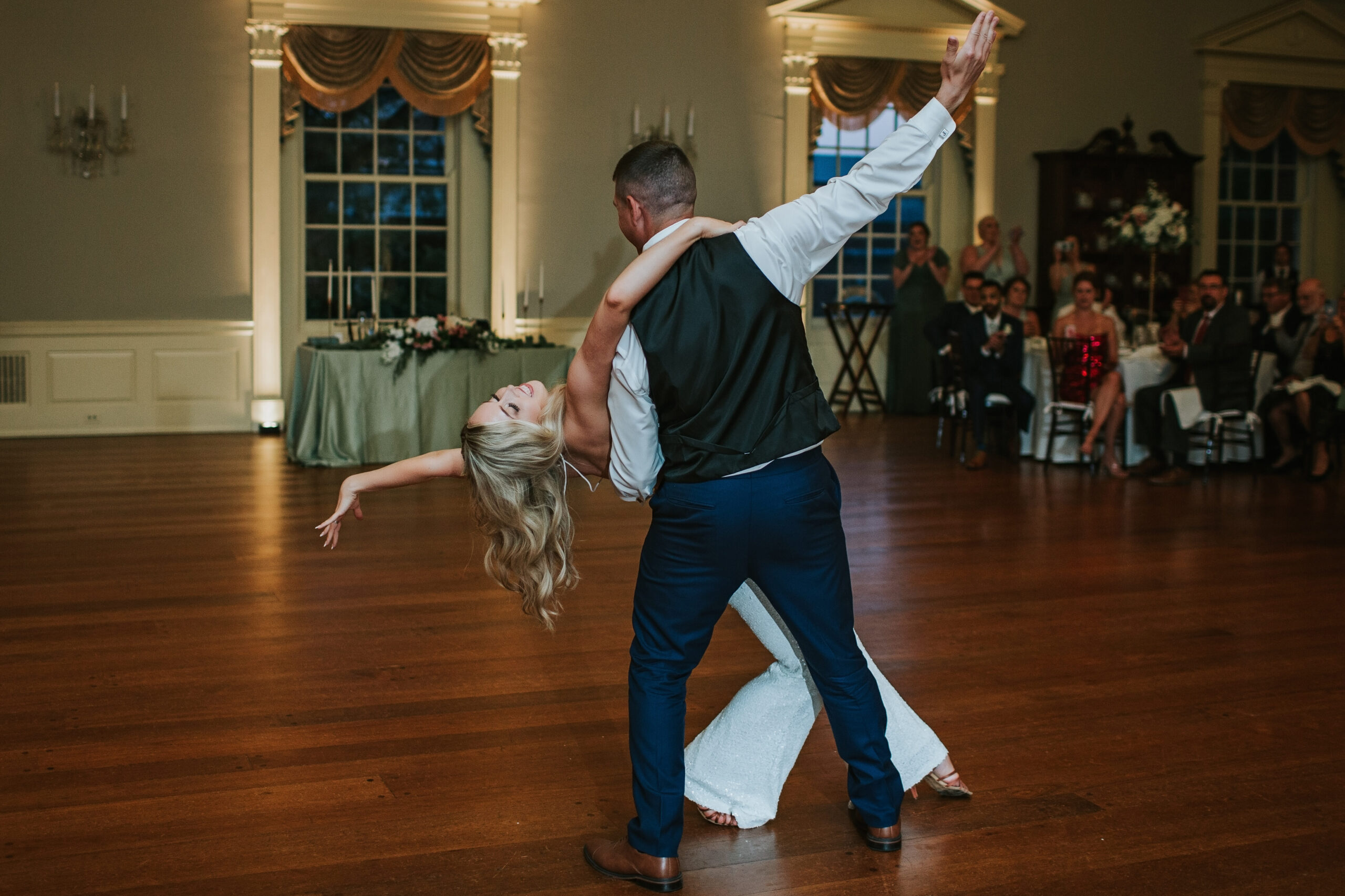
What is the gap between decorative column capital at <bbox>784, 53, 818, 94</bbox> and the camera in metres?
10.7

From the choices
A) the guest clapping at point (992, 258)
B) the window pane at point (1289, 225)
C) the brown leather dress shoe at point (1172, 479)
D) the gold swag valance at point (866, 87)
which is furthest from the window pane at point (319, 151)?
the window pane at point (1289, 225)

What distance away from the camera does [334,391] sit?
7.70m

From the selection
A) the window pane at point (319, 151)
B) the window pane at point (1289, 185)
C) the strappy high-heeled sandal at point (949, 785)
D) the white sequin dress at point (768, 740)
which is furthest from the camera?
the window pane at point (1289, 185)

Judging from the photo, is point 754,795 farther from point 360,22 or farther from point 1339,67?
point 1339,67

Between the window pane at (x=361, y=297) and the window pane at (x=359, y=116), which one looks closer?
the window pane at (x=359, y=116)

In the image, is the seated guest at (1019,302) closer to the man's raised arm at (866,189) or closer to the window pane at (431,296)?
the window pane at (431,296)

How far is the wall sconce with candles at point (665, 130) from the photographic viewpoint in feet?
34.1

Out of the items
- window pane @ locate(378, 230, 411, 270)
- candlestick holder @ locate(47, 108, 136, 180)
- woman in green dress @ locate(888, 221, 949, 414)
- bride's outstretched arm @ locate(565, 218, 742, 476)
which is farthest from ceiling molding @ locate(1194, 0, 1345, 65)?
bride's outstretched arm @ locate(565, 218, 742, 476)

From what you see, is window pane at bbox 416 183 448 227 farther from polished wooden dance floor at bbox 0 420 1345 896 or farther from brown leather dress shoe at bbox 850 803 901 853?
brown leather dress shoe at bbox 850 803 901 853

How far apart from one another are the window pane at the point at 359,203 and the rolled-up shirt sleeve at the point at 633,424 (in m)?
8.46

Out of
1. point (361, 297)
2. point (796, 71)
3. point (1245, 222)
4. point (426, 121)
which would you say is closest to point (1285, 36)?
point (1245, 222)

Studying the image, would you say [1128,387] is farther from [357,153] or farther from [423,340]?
[357,153]

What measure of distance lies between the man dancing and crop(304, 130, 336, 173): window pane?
8.53 metres

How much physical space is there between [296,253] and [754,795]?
8.44 metres
